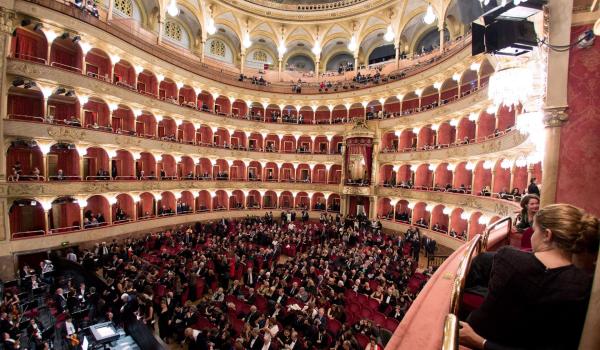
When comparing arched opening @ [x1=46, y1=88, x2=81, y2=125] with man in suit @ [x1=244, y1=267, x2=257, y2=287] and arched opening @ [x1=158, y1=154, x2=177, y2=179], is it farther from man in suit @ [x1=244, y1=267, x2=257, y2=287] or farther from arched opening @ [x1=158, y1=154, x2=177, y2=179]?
man in suit @ [x1=244, y1=267, x2=257, y2=287]

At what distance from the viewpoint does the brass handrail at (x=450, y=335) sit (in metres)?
1.30

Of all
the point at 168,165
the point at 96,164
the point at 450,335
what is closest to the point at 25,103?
the point at 96,164

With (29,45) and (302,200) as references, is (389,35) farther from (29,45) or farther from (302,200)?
(29,45)

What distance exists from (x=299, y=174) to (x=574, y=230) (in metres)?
29.3

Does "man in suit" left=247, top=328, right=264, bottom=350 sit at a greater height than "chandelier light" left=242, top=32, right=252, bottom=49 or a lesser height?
lesser

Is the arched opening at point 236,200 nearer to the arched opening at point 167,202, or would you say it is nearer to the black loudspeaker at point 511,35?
the arched opening at point 167,202

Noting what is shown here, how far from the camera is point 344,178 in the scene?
1064 inches

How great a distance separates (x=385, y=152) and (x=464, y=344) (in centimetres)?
2456

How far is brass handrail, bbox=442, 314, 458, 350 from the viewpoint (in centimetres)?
130

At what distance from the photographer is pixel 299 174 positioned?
30.9 m

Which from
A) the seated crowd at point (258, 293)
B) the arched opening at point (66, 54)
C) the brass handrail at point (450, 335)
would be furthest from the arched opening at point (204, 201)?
the brass handrail at point (450, 335)

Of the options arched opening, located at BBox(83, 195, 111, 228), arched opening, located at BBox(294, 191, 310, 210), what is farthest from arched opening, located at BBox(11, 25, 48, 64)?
arched opening, located at BBox(294, 191, 310, 210)

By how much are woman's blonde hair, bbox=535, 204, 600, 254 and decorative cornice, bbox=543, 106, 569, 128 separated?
3.87 m

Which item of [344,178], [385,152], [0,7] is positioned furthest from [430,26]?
[0,7]
